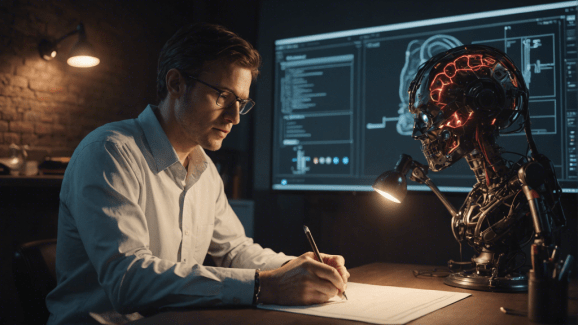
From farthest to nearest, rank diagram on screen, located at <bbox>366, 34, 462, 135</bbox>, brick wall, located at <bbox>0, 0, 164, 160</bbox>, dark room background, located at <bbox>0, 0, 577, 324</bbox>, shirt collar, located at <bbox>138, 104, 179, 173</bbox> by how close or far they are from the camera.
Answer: brick wall, located at <bbox>0, 0, 164, 160</bbox> < dark room background, located at <bbox>0, 0, 577, 324</bbox> < diagram on screen, located at <bbox>366, 34, 462, 135</bbox> < shirt collar, located at <bbox>138, 104, 179, 173</bbox>

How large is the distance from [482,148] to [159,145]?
894 millimetres

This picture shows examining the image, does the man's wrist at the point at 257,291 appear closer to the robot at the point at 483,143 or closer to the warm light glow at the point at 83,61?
the robot at the point at 483,143

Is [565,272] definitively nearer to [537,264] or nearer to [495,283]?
[537,264]

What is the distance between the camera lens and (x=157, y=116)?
1.48m

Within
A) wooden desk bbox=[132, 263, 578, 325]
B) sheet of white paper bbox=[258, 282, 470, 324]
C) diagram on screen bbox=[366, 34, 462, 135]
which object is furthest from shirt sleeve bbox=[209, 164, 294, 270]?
diagram on screen bbox=[366, 34, 462, 135]

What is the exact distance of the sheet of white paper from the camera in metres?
0.79

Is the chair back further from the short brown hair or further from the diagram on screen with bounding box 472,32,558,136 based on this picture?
the diagram on screen with bounding box 472,32,558,136

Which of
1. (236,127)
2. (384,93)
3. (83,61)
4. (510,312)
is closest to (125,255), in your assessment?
(510,312)

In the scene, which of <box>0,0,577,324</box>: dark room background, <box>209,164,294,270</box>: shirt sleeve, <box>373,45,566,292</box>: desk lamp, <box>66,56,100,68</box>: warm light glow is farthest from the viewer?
<box>66,56,100,68</box>: warm light glow

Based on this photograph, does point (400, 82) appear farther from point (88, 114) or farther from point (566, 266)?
point (88, 114)

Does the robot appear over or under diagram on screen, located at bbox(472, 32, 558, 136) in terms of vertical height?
under

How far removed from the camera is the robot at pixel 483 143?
3.46ft

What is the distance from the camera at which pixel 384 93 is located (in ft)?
7.55

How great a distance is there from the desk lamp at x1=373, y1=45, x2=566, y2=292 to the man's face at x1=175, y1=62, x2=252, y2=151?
0.54m
